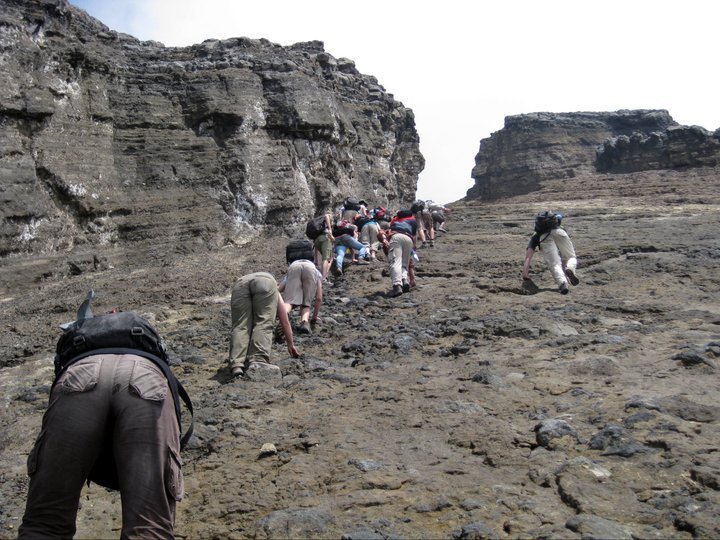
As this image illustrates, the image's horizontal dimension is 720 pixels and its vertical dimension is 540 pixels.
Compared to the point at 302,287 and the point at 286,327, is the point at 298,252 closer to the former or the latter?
the point at 302,287

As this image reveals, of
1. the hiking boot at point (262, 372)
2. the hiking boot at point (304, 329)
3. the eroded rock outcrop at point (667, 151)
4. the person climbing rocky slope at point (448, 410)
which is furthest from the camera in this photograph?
the eroded rock outcrop at point (667, 151)

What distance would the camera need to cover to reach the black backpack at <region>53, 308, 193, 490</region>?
160 inches

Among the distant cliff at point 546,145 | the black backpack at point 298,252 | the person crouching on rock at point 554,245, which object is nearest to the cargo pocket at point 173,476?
the black backpack at point 298,252

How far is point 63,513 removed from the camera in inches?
147

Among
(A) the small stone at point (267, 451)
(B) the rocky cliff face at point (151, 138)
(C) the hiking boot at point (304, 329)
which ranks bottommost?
(A) the small stone at point (267, 451)

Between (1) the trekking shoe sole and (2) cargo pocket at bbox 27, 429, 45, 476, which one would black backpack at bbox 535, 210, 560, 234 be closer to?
(1) the trekking shoe sole

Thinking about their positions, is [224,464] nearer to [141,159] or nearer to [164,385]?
[164,385]

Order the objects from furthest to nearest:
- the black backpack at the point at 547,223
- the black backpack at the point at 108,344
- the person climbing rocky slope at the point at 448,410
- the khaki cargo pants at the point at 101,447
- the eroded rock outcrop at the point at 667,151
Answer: the eroded rock outcrop at the point at 667,151, the black backpack at the point at 547,223, the person climbing rocky slope at the point at 448,410, the black backpack at the point at 108,344, the khaki cargo pants at the point at 101,447

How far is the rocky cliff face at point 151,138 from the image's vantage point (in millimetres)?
18141

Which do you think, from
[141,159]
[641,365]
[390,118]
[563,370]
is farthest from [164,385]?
[390,118]

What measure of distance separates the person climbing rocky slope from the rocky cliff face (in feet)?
16.8

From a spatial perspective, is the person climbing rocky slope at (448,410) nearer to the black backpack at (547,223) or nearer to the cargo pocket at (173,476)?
the cargo pocket at (173,476)

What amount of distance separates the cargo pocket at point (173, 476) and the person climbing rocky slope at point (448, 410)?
798 millimetres

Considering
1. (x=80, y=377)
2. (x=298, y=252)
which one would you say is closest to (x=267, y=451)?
(x=80, y=377)
